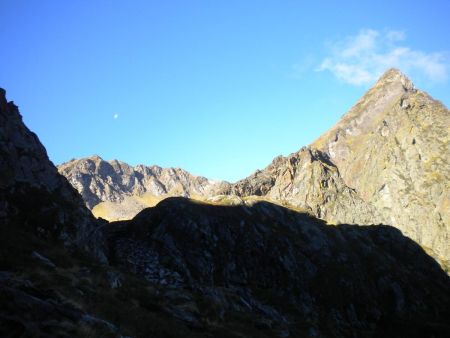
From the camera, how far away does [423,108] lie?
162125 millimetres

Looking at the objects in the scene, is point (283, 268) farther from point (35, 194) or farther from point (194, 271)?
point (35, 194)

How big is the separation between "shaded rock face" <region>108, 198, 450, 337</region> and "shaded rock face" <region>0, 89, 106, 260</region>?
860 centimetres

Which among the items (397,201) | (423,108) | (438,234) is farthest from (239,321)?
(423,108)

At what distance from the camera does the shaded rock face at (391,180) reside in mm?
121562

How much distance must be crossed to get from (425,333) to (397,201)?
86.5 m

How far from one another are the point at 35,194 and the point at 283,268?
42.7 m

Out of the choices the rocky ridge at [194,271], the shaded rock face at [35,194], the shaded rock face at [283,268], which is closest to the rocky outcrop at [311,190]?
the rocky ridge at [194,271]

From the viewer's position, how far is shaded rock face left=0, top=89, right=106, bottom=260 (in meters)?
38.1

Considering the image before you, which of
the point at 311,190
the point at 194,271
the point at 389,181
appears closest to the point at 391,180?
the point at 389,181

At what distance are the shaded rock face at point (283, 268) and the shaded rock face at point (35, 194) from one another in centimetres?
860

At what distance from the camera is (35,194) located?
139 feet

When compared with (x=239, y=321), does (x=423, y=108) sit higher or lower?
higher

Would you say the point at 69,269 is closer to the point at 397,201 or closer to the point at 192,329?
the point at 192,329

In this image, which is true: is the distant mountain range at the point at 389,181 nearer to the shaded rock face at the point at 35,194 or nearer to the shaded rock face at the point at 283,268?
the shaded rock face at the point at 283,268
